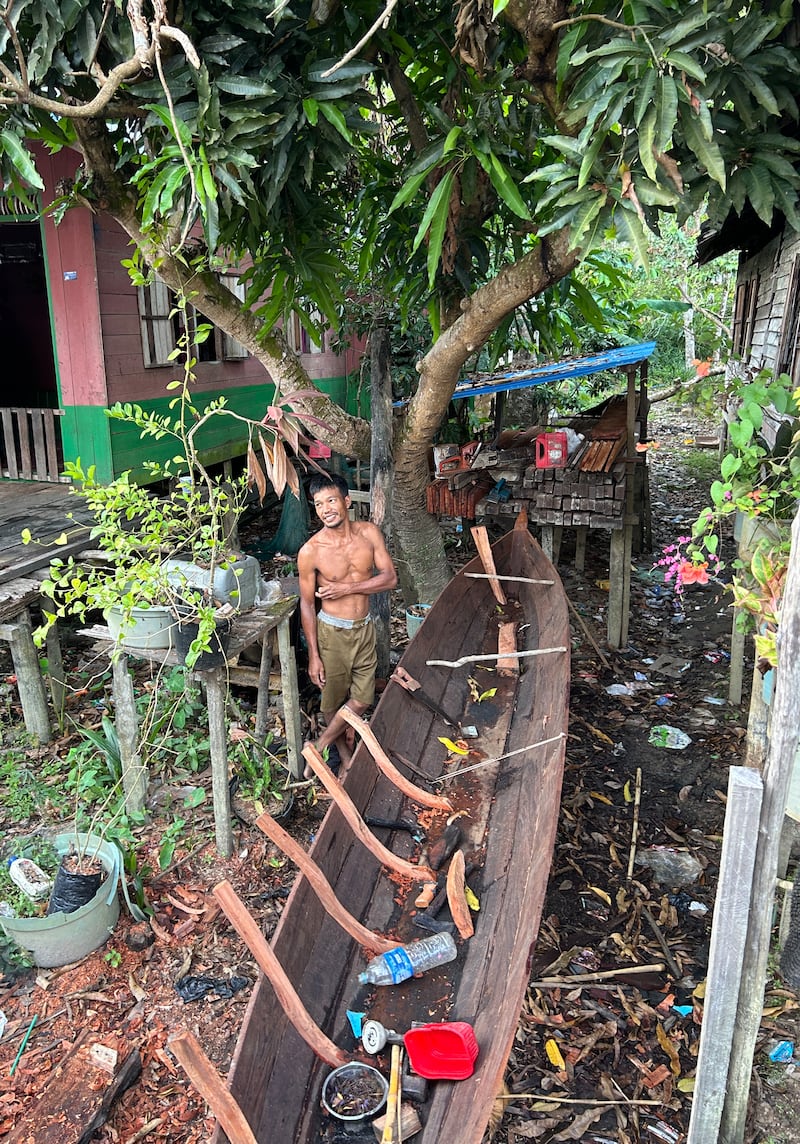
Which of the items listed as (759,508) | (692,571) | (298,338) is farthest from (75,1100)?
(298,338)

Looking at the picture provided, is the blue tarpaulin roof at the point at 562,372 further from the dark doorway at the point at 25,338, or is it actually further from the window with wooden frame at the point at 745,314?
the dark doorway at the point at 25,338

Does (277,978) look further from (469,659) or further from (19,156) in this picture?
(19,156)

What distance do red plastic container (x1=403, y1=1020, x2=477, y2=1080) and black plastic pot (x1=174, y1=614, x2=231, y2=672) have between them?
77.1 inches

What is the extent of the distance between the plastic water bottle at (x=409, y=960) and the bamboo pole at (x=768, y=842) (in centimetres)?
108

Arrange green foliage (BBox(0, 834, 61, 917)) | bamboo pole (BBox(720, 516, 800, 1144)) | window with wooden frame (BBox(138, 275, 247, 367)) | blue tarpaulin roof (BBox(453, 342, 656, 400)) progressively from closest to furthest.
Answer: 1. bamboo pole (BBox(720, 516, 800, 1144))
2. green foliage (BBox(0, 834, 61, 917))
3. blue tarpaulin roof (BBox(453, 342, 656, 400))
4. window with wooden frame (BBox(138, 275, 247, 367))

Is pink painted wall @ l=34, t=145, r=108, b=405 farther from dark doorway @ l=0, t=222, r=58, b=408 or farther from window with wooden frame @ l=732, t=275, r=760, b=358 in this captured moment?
window with wooden frame @ l=732, t=275, r=760, b=358

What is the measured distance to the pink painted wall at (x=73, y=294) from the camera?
661 cm

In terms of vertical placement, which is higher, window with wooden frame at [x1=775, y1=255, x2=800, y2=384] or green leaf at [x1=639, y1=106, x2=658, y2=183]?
green leaf at [x1=639, y1=106, x2=658, y2=183]

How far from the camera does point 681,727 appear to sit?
5875 mm

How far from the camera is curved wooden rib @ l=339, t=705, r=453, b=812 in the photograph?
12.7ft

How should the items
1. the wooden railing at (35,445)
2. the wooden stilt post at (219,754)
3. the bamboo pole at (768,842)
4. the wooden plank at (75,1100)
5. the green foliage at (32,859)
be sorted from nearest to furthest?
the bamboo pole at (768,842), the wooden plank at (75,1100), the green foliage at (32,859), the wooden stilt post at (219,754), the wooden railing at (35,445)

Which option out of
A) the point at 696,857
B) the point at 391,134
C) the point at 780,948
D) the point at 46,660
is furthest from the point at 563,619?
the point at 391,134

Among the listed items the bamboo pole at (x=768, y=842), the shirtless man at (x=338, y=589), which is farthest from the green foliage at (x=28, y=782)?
the bamboo pole at (x=768, y=842)

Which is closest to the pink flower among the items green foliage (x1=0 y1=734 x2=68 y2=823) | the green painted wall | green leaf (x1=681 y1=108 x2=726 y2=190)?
green leaf (x1=681 y1=108 x2=726 y2=190)
